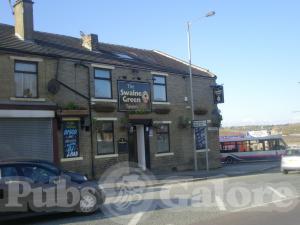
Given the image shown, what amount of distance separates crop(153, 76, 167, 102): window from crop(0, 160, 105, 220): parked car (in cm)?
1600

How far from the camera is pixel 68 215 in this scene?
12.4 meters

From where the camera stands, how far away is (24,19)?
23.1 m

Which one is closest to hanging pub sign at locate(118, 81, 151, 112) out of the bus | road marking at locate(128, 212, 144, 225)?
road marking at locate(128, 212, 144, 225)

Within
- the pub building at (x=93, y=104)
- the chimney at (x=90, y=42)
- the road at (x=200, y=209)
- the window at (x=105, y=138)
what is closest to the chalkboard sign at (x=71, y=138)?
the pub building at (x=93, y=104)

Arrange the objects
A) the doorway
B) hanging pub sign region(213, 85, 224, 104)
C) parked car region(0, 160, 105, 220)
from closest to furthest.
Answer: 1. parked car region(0, 160, 105, 220)
2. the doorway
3. hanging pub sign region(213, 85, 224, 104)

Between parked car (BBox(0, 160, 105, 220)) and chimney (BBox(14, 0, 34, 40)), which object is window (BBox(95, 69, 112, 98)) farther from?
parked car (BBox(0, 160, 105, 220))

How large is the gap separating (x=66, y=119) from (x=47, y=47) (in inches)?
147

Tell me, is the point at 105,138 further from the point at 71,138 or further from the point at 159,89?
the point at 159,89

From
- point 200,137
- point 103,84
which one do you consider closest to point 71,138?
point 103,84

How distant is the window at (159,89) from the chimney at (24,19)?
817cm

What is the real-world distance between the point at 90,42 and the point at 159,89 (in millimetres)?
4961

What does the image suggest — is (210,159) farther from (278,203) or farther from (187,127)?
(278,203)

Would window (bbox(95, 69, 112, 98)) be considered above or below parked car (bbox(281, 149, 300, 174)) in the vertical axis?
above

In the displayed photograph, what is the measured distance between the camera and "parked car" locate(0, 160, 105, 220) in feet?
36.6
